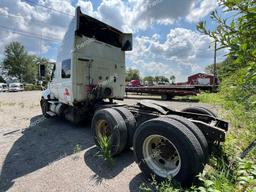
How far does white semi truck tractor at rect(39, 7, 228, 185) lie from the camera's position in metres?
2.25

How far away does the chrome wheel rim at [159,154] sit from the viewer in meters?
2.55

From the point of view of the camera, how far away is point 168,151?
263 cm

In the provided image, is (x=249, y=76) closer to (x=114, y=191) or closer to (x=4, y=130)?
(x=114, y=191)

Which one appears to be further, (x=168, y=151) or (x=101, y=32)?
(x=101, y=32)

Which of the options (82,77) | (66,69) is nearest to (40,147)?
(82,77)

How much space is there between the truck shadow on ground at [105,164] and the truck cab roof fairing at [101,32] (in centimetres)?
339

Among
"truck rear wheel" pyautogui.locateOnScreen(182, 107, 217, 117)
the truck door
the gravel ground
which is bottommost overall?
the gravel ground

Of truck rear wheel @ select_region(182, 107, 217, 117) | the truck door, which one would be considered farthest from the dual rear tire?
the truck door

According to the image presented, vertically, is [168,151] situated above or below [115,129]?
below

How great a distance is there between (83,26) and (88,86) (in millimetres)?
1873

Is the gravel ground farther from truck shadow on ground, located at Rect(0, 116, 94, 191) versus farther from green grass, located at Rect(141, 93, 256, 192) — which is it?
green grass, located at Rect(141, 93, 256, 192)

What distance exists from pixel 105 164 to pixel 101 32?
4.33 metres

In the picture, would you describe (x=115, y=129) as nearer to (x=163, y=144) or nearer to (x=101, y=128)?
(x=101, y=128)

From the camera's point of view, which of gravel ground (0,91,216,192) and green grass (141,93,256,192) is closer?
green grass (141,93,256,192)
